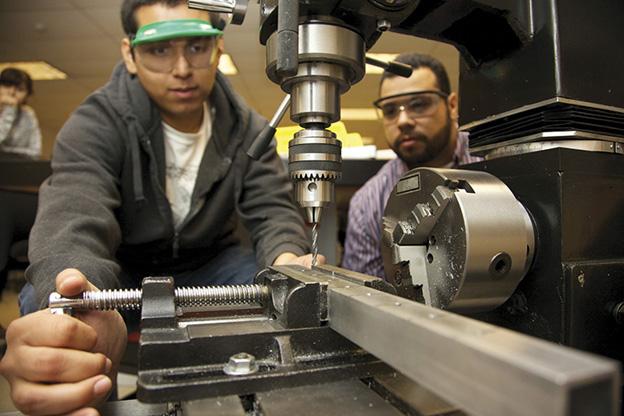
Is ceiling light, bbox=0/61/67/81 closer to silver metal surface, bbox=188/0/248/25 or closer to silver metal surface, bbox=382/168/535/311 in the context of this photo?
silver metal surface, bbox=188/0/248/25

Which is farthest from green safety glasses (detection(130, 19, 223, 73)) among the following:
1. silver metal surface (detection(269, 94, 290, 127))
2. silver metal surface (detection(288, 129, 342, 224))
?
silver metal surface (detection(288, 129, 342, 224))

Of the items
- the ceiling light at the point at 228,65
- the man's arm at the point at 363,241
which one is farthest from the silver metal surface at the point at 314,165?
the ceiling light at the point at 228,65

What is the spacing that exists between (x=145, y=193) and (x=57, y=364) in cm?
69

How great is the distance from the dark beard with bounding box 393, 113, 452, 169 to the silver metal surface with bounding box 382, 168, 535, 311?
1.14 metres

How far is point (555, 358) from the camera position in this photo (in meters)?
0.21

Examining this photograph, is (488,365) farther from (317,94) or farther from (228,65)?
(228,65)

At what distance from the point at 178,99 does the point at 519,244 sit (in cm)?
86

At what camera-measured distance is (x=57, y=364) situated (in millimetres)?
455

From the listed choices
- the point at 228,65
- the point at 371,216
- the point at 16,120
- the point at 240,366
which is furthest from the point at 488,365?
the point at 228,65

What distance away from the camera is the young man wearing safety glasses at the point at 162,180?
81 centimetres

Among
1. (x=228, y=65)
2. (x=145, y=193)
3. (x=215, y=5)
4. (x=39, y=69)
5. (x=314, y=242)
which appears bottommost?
(x=314, y=242)

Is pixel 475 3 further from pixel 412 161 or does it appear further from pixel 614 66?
pixel 412 161

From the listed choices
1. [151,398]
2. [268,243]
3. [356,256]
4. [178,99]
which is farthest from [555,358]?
[356,256]

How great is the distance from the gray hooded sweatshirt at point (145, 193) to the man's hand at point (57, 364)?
0.76 ft
